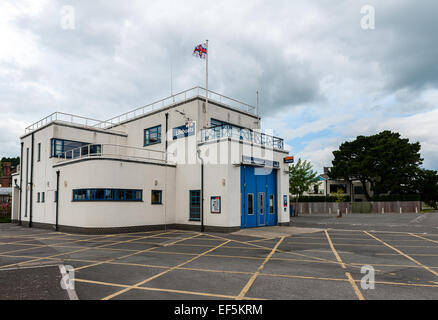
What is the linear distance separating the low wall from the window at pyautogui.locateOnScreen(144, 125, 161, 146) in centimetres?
2128

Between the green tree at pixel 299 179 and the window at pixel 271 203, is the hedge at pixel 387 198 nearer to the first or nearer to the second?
the green tree at pixel 299 179

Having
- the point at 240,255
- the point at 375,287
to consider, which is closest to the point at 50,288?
the point at 240,255

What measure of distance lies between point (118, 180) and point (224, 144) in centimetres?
662

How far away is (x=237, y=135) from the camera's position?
70.2ft

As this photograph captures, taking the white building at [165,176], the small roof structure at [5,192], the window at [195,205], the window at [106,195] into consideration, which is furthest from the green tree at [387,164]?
the small roof structure at [5,192]

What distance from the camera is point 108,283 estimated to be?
730 centimetres

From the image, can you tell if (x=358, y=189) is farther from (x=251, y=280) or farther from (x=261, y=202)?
(x=251, y=280)

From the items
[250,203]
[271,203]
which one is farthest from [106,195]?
[271,203]

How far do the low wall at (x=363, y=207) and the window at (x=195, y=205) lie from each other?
21210 mm

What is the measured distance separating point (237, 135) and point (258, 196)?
439 centimetres

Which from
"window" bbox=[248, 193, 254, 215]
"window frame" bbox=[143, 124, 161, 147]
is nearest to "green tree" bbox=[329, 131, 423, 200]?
"window" bbox=[248, 193, 254, 215]

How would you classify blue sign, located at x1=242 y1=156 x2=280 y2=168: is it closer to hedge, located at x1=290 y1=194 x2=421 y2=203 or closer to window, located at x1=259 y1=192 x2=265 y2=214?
window, located at x1=259 y1=192 x2=265 y2=214

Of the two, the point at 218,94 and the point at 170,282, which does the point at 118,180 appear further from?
the point at 170,282

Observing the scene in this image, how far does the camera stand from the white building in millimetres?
18234
